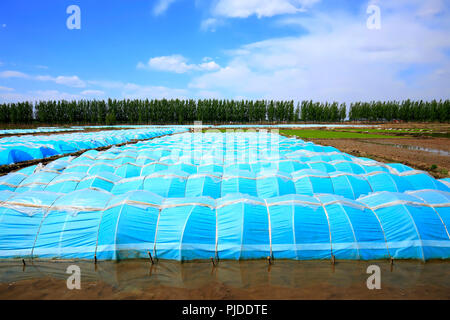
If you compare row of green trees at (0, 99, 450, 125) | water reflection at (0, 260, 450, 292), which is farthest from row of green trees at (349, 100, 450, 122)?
water reflection at (0, 260, 450, 292)

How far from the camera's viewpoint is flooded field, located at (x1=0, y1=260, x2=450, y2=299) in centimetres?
880

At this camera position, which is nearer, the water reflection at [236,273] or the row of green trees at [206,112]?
the water reflection at [236,273]

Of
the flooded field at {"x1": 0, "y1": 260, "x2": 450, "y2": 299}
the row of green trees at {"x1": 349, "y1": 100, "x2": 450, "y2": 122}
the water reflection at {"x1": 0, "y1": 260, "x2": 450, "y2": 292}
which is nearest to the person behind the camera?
the flooded field at {"x1": 0, "y1": 260, "x2": 450, "y2": 299}

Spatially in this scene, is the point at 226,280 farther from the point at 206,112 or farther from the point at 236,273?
the point at 206,112

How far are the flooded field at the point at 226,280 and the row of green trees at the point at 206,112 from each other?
131246mm

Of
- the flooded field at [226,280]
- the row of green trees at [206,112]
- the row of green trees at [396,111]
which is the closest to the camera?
the flooded field at [226,280]

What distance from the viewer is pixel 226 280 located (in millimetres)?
9523

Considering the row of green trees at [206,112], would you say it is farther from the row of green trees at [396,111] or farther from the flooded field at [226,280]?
the flooded field at [226,280]

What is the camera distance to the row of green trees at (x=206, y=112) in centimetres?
12588

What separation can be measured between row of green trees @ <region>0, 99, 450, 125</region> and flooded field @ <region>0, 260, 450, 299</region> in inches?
5167

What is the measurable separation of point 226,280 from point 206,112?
454 feet

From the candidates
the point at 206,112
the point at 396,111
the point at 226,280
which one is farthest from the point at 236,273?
the point at 396,111

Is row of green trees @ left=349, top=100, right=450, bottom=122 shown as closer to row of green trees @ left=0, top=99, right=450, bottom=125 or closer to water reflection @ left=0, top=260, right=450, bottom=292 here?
row of green trees @ left=0, top=99, right=450, bottom=125

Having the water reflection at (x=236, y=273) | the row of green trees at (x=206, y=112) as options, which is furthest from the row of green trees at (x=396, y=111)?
the water reflection at (x=236, y=273)
